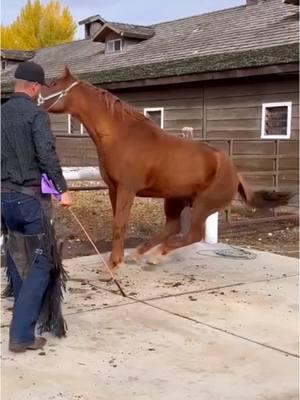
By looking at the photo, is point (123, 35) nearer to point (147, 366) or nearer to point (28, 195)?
point (28, 195)

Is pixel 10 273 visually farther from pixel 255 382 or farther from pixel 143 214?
pixel 143 214

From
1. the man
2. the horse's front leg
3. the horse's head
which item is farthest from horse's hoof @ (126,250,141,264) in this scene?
the man

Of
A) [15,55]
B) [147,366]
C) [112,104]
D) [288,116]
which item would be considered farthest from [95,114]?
[15,55]

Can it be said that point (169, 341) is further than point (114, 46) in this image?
No

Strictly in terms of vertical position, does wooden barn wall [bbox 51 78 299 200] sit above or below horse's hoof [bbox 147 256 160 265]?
above

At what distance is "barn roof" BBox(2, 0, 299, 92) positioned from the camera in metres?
14.2

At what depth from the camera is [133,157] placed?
6039mm

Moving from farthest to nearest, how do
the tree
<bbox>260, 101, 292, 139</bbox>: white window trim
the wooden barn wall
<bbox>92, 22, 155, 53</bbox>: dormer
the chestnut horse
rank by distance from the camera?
the tree
<bbox>92, 22, 155, 53</bbox>: dormer
<bbox>260, 101, 292, 139</bbox>: white window trim
the wooden barn wall
the chestnut horse

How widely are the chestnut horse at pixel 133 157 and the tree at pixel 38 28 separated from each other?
41.6 m

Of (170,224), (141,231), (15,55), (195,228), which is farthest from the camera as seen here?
(15,55)

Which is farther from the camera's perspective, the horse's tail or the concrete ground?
the horse's tail

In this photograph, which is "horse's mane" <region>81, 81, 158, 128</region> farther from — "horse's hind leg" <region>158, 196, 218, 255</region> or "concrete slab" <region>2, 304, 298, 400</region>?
"concrete slab" <region>2, 304, 298, 400</region>

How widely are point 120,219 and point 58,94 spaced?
1320 millimetres

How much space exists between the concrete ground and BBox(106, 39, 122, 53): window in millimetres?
17260
